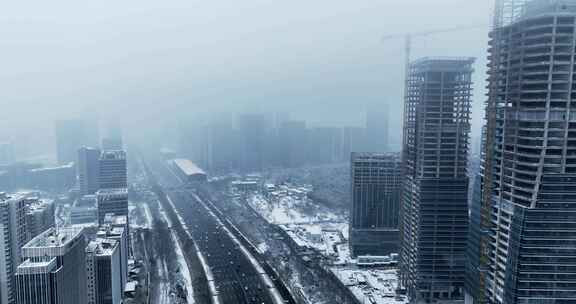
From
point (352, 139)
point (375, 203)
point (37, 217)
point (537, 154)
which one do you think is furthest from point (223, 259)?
point (352, 139)

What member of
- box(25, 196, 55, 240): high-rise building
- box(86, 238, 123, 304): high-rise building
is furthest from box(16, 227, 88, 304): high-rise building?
box(25, 196, 55, 240): high-rise building

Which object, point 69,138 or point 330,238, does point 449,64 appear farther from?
point 69,138

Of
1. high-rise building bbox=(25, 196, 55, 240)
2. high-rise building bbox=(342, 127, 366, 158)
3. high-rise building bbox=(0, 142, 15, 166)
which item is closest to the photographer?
high-rise building bbox=(25, 196, 55, 240)

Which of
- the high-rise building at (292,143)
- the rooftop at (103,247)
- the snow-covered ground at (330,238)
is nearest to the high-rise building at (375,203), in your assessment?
the snow-covered ground at (330,238)

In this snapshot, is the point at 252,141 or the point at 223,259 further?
the point at 252,141

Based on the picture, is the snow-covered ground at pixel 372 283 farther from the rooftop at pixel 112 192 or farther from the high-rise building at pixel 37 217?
the high-rise building at pixel 37 217

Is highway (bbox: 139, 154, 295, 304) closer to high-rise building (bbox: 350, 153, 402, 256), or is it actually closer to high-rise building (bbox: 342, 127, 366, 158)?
high-rise building (bbox: 350, 153, 402, 256)

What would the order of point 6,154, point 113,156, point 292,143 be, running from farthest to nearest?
1. point 292,143
2. point 6,154
3. point 113,156
